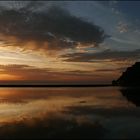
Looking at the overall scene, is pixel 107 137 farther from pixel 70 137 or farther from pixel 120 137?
pixel 70 137

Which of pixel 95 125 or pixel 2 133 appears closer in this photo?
pixel 2 133

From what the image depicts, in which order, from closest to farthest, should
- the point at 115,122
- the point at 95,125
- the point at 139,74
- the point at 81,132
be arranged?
the point at 81,132, the point at 95,125, the point at 115,122, the point at 139,74

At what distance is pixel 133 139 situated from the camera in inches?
665

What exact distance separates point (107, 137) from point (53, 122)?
7.35 m

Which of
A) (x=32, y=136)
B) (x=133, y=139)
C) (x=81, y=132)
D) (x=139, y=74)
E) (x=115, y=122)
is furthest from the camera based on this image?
(x=139, y=74)

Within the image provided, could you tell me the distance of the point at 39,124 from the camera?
2297 cm

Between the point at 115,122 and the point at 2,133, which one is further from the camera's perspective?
the point at 115,122

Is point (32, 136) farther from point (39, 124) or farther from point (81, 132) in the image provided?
point (39, 124)

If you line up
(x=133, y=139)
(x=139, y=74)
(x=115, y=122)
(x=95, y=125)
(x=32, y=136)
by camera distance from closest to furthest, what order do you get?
1. (x=133, y=139)
2. (x=32, y=136)
3. (x=95, y=125)
4. (x=115, y=122)
5. (x=139, y=74)

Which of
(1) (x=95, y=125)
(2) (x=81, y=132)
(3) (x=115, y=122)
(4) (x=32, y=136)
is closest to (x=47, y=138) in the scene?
(4) (x=32, y=136)

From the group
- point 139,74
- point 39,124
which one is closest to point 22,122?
point 39,124

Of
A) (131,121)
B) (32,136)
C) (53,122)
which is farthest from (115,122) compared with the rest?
(32,136)

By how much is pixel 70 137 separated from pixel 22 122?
7410 mm

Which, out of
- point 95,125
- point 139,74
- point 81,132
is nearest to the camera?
point 81,132
